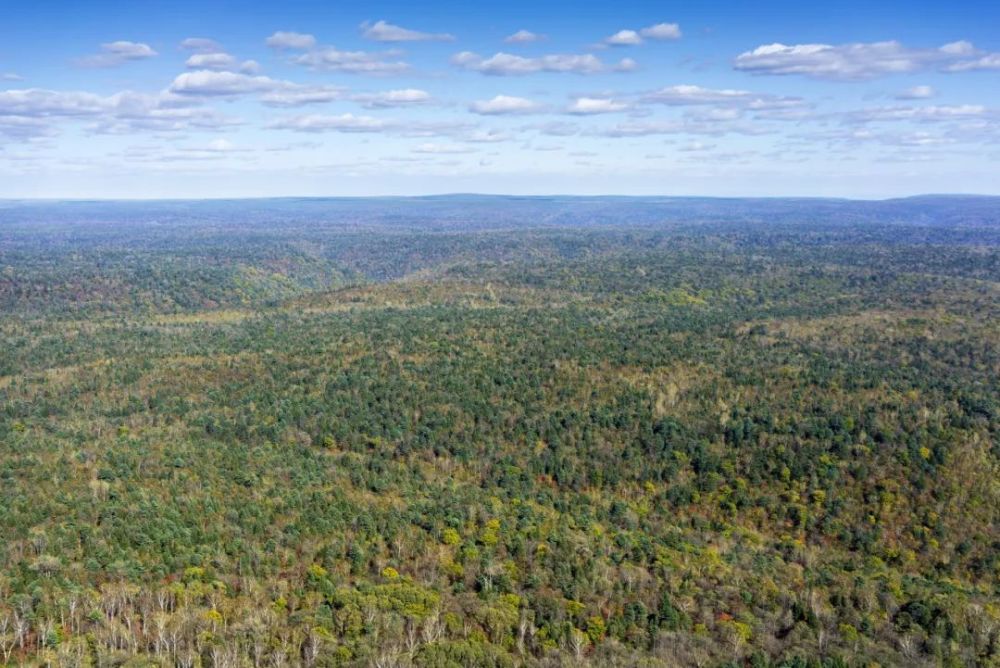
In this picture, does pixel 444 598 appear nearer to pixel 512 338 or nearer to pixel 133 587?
pixel 133 587

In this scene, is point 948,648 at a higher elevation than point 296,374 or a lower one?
lower

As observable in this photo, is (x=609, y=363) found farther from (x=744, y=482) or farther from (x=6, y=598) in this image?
(x=6, y=598)

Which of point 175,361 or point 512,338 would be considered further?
point 512,338

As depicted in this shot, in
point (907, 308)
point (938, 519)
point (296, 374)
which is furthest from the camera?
point (907, 308)

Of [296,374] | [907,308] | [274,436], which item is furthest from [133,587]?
[907,308]

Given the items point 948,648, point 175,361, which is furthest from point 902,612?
point 175,361

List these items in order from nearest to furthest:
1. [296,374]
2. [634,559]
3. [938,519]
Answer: [634,559], [938,519], [296,374]

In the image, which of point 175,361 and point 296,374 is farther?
point 175,361

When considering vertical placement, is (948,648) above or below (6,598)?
below

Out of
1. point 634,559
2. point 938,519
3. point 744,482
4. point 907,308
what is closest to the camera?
point 634,559
